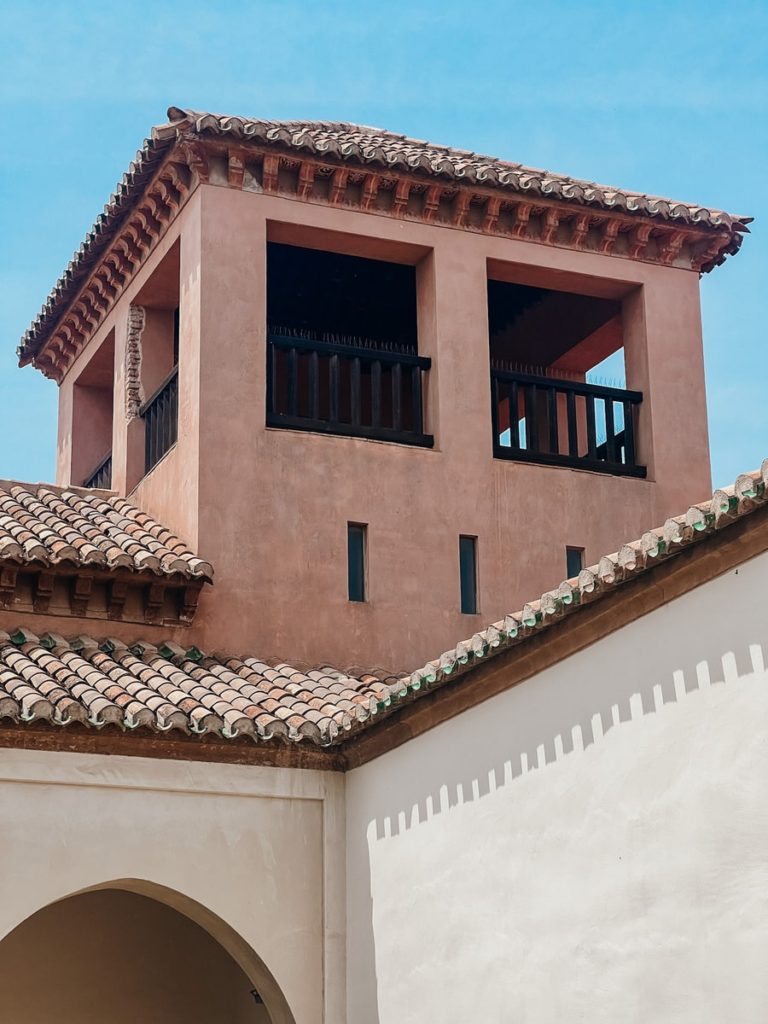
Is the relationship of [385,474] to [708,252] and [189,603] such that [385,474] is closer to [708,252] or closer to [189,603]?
[189,603]

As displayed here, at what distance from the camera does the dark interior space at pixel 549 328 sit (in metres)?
15.8

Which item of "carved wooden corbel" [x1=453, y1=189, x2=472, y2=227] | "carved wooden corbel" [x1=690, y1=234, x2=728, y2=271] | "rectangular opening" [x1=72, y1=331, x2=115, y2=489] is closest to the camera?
"carved wooden corbel" [x1=453, y1=189, x2=472, y2=227]

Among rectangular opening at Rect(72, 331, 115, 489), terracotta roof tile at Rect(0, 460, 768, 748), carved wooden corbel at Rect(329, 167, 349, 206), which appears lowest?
terracotta roof tile at Rect(0, 460, 768, 748)

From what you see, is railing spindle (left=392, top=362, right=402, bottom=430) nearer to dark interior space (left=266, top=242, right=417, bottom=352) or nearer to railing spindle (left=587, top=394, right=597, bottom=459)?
dark interior space (left=266, top=242, right=417, bottom=352)

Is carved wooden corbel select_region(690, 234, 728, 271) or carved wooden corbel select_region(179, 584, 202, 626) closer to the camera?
carved wooden corbel select_region(179, 584, 202, 626)

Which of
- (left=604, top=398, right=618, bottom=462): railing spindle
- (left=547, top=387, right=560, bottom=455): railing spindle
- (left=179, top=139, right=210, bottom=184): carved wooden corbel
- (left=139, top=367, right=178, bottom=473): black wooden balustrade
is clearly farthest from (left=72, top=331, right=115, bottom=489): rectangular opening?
(left=604, top=398, right=618, bottom=462): railing spindle

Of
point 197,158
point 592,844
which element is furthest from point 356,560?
point 592,844

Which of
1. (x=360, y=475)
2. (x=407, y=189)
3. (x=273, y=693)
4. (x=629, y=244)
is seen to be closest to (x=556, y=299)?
(x=629, y=244)

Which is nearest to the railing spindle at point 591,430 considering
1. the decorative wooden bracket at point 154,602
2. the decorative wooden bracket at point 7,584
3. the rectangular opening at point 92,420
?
the decorative wooden bracket at point 154,602

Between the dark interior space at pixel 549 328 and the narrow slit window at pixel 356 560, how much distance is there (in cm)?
314

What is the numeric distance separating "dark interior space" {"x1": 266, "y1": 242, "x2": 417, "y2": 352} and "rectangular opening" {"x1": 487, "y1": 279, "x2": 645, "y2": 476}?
87 centimetres

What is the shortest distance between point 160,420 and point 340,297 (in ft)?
7.43

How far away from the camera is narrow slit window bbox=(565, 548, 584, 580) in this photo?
14.1m

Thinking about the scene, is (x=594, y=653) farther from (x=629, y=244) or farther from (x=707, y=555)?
(x=629, y=244)
